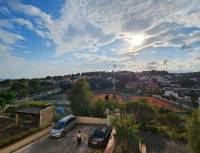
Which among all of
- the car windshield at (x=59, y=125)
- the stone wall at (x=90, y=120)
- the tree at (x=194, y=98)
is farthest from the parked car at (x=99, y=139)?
the tree at (x=194, y=98)

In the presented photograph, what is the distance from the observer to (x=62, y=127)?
20.2 metres

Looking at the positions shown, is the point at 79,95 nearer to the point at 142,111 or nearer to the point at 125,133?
the point at 142,111

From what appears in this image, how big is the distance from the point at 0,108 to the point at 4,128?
49.7ft

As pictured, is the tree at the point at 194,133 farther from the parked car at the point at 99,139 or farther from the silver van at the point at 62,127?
the silver van at the point at 62,127

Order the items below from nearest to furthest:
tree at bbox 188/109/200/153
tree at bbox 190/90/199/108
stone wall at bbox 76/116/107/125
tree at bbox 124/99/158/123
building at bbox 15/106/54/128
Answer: tree at bbox 188/109/200/153, building at bbox 15/106/54/128, stone wall at bbox 76/116/107/125, tree at bbox 124/99/158/123, tree at bbox 190/90/199/108

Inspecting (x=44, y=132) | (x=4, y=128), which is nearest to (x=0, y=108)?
(x=4, y=128)

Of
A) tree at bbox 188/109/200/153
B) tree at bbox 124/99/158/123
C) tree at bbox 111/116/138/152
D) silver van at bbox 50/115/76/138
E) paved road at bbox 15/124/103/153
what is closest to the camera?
tree at bbox 188/109/200/153

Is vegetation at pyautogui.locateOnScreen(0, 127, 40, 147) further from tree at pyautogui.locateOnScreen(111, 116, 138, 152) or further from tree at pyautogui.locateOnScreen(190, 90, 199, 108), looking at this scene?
tree at pyautogui.locateOnScreen(190, 90, 199, 108)

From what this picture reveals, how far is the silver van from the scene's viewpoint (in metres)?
19.4


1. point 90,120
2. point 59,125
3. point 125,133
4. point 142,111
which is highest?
point 125,133

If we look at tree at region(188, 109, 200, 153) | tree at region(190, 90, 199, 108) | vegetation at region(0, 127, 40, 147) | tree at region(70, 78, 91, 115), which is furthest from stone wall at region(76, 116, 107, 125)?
tree at region(190, 90, 199, 108)

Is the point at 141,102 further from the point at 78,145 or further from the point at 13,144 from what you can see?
the point at 13,144

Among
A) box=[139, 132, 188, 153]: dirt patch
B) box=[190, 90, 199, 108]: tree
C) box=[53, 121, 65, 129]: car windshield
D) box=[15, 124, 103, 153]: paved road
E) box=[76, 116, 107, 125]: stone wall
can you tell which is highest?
box=[53, 121, 65, 129]: car windshield

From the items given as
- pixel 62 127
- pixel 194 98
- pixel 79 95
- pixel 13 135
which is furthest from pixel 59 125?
pixel 194 98
